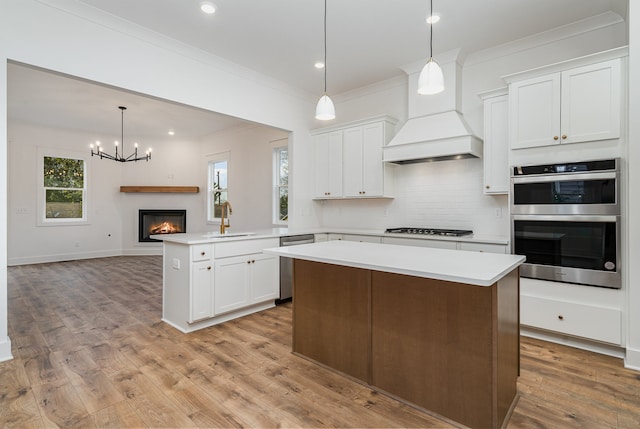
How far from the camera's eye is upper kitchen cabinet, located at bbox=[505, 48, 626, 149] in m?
2.68

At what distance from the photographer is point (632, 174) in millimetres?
2500

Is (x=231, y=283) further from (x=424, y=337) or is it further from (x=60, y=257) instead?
(x=60, y=257)

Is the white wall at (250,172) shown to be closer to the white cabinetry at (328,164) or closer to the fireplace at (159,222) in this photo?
the white cabinetry at (328,164)

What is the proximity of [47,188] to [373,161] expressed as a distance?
23.2ft

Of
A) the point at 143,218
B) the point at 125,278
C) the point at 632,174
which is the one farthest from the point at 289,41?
the point at 143,218

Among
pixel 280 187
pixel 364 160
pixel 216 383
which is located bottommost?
pixel 216 383

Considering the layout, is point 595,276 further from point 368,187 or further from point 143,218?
point 143,218

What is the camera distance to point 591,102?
2.76 m

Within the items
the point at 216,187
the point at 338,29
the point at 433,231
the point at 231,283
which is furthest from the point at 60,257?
the point at 433,231

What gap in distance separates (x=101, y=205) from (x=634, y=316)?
9.20 metres

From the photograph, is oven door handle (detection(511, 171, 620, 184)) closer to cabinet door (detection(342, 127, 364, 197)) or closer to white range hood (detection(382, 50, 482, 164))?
white range hood (detection(382, 50, 482, 164))

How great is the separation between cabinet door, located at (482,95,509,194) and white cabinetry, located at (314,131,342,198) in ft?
6.48

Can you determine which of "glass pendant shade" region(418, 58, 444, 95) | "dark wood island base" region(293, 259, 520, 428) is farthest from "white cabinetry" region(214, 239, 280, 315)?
"glass pendant shade" region(418, 58, 444, 95)

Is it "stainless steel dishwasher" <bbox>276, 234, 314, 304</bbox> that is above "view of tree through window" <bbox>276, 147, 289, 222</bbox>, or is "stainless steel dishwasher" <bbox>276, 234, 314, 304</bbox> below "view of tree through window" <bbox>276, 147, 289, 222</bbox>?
below
